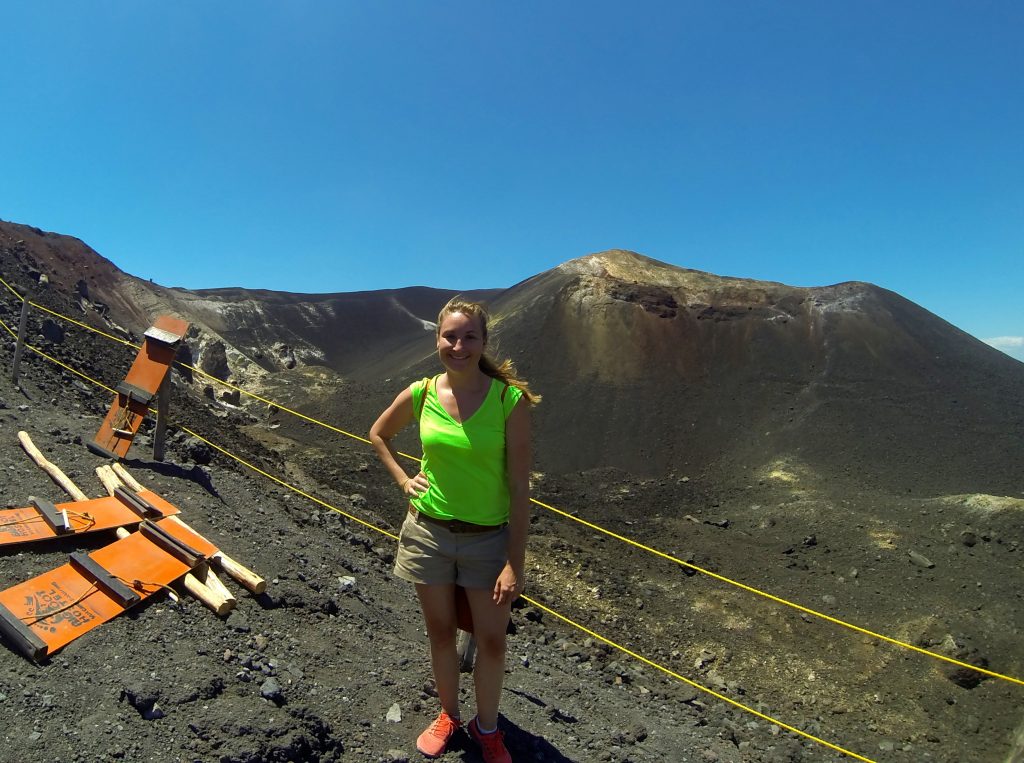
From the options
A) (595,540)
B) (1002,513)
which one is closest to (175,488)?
(595,540)

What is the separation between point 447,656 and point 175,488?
14.3ft

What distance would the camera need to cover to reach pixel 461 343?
2.99 m

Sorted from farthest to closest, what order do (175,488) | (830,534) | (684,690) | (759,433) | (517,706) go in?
1. (759,433)
2. (830,534)
3. (684,690)
4. (175,488)
5. (517,706)

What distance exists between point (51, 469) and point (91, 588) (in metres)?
2.36

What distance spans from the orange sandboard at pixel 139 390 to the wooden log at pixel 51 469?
2.04 ft

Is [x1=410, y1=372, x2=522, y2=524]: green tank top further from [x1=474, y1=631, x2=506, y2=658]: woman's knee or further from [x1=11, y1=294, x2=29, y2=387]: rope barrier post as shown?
[x1=11, y1=294, x2=29, y2=387]: rope barrier post

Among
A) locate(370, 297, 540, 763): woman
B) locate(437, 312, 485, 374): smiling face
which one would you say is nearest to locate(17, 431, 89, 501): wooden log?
locate(370, 297, 540, 763): woman

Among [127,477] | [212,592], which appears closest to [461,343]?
[212,592]

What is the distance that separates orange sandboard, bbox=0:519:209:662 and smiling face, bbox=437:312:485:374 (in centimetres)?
256

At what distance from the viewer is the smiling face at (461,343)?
2.99m

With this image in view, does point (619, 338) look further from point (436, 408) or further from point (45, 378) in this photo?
point (436, 408)

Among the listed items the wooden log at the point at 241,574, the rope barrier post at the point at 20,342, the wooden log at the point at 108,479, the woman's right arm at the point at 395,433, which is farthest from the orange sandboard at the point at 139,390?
the woman's right arm at the point at 395,433

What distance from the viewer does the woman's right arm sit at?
10.4 ft

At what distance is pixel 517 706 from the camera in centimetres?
463
